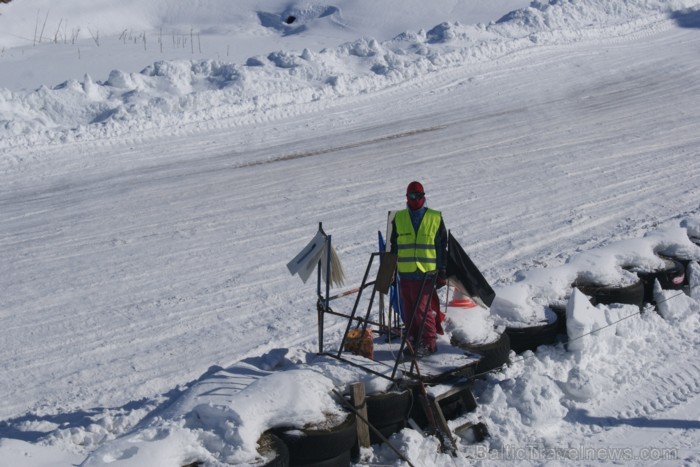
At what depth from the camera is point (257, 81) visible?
20.8 metres

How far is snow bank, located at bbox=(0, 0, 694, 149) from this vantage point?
60.6ft

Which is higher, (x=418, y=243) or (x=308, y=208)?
(x=418, y=243)

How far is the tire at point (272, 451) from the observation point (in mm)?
5838

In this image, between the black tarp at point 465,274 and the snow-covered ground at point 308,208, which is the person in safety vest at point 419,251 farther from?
the snow-covered ground at point 308,208

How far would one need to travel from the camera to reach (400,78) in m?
21.8

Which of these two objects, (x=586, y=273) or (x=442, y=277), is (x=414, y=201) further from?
(x=586, y=273)

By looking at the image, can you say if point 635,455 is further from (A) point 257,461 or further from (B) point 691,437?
(A) point 257,461

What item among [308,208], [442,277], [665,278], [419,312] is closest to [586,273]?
[665,278]

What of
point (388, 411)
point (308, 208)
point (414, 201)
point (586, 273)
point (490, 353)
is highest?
point (414, 201)

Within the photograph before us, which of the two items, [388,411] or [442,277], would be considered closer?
[388,411]

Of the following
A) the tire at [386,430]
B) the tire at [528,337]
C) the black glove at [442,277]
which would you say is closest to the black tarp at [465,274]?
the black glove at [442,277]

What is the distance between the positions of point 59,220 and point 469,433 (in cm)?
872

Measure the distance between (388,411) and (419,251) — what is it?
1382mm

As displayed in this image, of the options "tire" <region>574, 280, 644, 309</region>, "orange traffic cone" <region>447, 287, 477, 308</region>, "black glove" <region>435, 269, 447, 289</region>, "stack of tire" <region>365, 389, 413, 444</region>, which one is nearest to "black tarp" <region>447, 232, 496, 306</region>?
"black glove" <region>435, 269, 447, 289</region>
